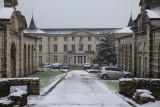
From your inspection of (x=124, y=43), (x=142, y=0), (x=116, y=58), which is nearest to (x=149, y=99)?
(x=142, y=0)

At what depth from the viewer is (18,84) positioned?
1639cm

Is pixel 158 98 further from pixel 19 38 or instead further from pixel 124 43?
pixel 124 43

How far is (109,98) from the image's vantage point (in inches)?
620

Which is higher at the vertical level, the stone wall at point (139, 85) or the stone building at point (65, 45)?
the stone building at point (65, 45)

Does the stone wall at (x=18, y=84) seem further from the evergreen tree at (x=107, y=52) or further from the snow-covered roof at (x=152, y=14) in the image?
the evergreen tree at (x=107, y=52)

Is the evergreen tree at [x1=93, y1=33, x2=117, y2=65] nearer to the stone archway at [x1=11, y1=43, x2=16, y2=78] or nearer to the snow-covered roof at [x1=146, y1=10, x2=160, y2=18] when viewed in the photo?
the snow-covered roof at [x1=146, y1=10, x2=160, y2=18]

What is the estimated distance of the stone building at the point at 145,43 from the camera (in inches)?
914

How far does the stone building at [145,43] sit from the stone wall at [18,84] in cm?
1147

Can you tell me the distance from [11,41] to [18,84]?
9.43m

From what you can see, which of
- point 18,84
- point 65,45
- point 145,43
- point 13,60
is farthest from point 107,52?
point 65,45

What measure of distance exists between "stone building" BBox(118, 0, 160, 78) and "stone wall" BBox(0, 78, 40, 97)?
11473 millimetres

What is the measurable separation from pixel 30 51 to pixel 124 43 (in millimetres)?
13910

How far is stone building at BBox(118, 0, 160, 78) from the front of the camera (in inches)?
914

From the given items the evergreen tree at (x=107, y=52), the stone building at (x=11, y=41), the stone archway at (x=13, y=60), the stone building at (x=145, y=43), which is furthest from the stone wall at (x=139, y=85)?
the evergreen tree at (x=107, y=52)
